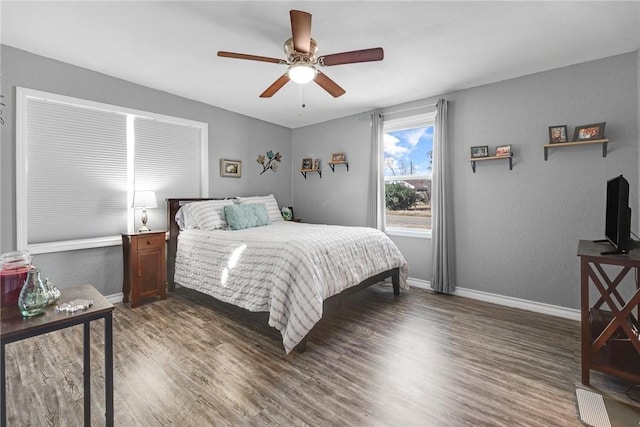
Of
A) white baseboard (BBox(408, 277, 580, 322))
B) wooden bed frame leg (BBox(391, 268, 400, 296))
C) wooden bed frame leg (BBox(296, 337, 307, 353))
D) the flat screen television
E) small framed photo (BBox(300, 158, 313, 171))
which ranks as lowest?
wooden bed frame leg (BBox(296, 337, 307, 353))

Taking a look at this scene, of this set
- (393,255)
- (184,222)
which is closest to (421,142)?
(393,255)

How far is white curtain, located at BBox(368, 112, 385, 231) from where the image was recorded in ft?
13.7

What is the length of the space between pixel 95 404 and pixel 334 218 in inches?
144

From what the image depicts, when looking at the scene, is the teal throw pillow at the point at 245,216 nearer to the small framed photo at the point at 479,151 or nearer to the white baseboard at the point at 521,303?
the white baseboard at the point at 521,303

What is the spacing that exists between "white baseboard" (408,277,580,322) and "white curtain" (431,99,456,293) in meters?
0.18

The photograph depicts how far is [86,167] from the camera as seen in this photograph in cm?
316

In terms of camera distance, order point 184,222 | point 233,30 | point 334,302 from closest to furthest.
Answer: point 233,30 < point 334,302 < point 184,222

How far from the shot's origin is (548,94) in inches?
118

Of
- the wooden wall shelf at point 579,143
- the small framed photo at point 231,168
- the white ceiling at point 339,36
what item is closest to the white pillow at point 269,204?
the small framed photo at point 231,168

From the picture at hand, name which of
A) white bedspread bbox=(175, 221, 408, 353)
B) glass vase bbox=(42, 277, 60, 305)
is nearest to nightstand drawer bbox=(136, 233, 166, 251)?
white bedspread bbox=(175, 221, 408, 353)

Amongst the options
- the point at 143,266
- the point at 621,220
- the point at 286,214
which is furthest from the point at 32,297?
the point at 286,214

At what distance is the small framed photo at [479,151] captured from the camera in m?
3.34

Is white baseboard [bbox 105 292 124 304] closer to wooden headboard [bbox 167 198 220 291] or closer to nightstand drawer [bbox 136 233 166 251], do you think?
wooden headboard [bbox 167 198 220 291]

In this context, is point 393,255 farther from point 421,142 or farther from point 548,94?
point 548,94
